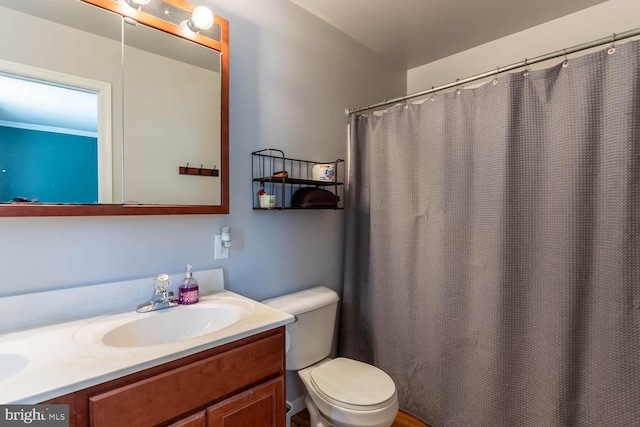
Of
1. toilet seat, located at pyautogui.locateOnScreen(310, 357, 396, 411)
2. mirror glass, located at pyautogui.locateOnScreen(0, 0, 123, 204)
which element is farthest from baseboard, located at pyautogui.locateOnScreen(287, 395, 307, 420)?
mirror glass, located at pyautogui.locateOnScreen(0, 0, 123, 204)

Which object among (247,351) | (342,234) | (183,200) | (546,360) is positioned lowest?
(546,360)

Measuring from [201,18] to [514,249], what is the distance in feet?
5.52

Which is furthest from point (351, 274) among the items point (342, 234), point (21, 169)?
point (21, 169)

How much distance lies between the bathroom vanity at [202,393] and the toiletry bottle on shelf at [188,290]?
0.37 metres

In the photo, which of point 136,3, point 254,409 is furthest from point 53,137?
point 254,409

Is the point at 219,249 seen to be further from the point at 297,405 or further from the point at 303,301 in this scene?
the point at 297,405

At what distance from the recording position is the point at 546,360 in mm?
1333

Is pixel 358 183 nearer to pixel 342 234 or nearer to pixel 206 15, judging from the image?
pixel 342 234

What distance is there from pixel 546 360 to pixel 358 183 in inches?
51.4

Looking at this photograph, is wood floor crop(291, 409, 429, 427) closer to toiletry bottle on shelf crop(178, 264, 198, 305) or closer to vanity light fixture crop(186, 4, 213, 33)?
toiletry bottle on shelf crop(178, 264, 198, 305)

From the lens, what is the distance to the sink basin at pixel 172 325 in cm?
105

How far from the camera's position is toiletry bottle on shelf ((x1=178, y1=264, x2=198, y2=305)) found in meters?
1.23

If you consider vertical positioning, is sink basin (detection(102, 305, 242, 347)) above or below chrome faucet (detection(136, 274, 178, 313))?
below

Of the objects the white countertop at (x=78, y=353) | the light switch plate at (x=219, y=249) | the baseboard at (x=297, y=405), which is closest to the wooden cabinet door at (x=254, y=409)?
the white countertop at (x=78, y=353)
